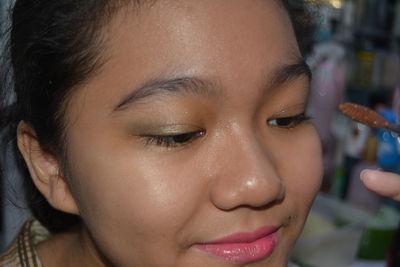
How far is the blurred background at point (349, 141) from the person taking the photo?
109cm

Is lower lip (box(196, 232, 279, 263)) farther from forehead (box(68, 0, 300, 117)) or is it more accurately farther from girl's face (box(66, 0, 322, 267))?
forehead (box(68, 0, 300, 117))

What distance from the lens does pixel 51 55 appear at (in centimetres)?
59

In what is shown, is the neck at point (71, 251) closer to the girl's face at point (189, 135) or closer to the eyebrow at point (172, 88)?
the girl's face at point (189, 135)

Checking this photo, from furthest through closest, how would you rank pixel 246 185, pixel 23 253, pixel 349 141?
pixel 349 141
pixel 23 253
pixel 246 185

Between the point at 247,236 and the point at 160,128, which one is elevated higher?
the point at 160,128

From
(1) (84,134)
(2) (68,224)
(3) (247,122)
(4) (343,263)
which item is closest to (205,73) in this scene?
(3) (247,122)

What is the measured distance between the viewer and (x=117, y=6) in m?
0.53

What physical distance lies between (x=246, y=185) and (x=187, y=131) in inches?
3.9

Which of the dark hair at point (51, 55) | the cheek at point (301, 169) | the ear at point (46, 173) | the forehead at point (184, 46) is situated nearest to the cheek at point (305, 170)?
the cheek at point (301, 169)

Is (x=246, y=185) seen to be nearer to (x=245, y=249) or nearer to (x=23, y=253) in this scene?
(x=245, y=249)

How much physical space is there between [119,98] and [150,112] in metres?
0.05

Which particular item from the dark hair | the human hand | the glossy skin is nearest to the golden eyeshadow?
the glossy skin

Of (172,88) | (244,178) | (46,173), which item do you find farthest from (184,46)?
(46,173)

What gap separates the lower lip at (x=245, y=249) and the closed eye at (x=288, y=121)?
158 millimetres
